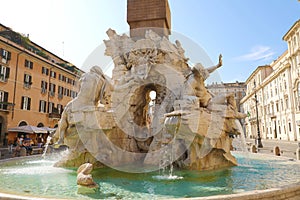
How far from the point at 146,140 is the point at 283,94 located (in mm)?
34856

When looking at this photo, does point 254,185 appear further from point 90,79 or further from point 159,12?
point 159,12

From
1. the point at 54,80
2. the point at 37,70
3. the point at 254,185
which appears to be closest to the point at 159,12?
the point at 254,185

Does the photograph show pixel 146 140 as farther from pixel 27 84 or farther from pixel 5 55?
pixel 27 84

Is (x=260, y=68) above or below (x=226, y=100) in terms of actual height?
above

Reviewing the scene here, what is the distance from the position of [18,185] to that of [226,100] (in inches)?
247

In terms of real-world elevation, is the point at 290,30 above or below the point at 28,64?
above

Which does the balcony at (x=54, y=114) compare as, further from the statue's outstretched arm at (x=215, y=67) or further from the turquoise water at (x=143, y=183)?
the statue's outstretched arm at (x=215, y=67)

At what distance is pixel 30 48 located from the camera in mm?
25000

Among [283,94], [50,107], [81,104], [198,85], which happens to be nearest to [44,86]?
[50,107]

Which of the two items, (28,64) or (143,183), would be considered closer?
(143,183)

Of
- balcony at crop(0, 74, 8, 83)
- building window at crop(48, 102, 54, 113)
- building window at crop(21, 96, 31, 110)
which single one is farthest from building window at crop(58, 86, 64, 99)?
balcony at crop(0, 74, 8, 83)

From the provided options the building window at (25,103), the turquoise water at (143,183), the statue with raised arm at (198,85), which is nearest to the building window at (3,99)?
the building window at (25,103)

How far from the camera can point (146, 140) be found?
28.0 ft

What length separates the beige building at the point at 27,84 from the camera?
20.6 meters
